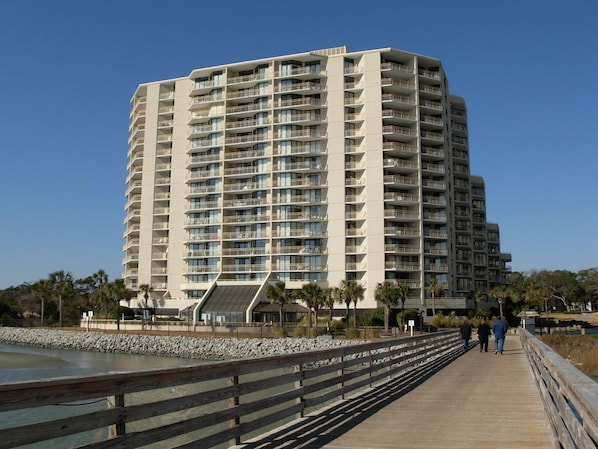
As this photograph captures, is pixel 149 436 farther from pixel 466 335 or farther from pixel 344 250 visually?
pixel 344 250

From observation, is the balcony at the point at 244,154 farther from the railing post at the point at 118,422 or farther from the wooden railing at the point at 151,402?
the railing post at the point at 118,422

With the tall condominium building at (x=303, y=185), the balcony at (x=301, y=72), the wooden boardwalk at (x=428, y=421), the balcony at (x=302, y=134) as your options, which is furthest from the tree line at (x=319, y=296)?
the wooden boardwalk at (x=428, y=421)

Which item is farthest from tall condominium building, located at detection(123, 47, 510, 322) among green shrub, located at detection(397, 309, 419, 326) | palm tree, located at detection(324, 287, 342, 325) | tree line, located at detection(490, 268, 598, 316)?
tree line, located at detection(490, 268, 598, 316)

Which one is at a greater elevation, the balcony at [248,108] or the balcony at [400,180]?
the balcony at [248,108]

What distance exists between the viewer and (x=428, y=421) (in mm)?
10008

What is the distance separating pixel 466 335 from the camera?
3212 cm

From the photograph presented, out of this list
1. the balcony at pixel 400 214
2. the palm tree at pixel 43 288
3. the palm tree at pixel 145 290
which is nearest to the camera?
the balcony at pixel 400 214

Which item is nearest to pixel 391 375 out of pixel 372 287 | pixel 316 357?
pixel 316 357

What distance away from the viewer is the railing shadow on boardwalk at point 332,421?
8062mm

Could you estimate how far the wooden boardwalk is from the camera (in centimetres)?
825

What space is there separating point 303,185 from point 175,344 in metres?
30.0

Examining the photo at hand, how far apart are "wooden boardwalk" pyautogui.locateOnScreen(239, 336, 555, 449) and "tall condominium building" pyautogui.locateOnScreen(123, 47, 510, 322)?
61.1 meters

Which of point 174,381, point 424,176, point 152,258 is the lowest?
point 174,381

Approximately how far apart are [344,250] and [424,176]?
1513cm
